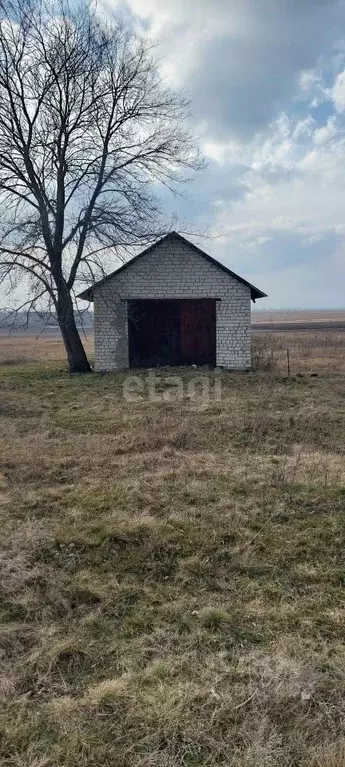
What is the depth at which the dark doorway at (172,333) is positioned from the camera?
16.6 m

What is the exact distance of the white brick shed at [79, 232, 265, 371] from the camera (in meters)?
16.1

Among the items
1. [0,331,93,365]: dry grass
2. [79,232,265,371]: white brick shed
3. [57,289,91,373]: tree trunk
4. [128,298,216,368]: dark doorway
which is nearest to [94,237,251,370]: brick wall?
[79,232,265,371]: white brick shed

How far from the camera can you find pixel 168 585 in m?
3.50

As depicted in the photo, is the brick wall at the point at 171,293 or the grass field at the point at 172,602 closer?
the grass field at the point at 172,602

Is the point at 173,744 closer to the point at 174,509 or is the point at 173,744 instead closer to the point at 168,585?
the point at 168,585

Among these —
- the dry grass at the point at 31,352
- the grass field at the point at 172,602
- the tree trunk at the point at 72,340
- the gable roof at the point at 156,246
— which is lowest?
the grass field at the point at 172,602

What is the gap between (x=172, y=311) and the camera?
661 inches

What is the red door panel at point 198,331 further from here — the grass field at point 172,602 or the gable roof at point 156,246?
the grass field at point 172,602

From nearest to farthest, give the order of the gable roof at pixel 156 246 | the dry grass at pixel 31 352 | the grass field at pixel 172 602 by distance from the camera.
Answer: the grass field at pixel 172 602 → the gable roof at pixel 156 246 → the dry grass at pixel 31 352

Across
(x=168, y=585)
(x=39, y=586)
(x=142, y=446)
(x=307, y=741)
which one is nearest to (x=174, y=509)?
(x=168, y=585)

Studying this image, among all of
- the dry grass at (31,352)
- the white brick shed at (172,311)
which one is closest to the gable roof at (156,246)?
the white brick shed at (172,311)

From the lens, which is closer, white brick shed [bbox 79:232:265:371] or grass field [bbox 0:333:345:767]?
grass field [bbox 0:333:345:767]

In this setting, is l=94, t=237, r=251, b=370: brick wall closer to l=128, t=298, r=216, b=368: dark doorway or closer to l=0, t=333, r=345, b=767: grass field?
l=128, t=298, r=216, b=368: dark doorway

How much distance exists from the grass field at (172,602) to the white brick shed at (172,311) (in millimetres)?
9361
